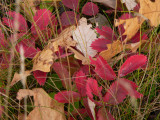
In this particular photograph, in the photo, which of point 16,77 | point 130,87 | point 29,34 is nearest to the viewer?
point 130,87

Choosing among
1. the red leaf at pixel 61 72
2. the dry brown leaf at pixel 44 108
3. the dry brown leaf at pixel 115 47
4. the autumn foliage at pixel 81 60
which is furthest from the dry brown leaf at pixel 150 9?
the dry brown leaf at pixel 44 108

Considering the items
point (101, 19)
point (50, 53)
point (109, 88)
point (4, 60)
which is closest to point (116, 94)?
point (109, 88)

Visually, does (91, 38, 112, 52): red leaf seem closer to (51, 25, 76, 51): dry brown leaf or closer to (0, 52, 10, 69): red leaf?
(51, 25, 76, 51): dry brown leaf

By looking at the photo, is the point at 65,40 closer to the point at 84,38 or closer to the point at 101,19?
the point at 84,38

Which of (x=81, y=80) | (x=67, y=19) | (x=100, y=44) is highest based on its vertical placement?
(x=67, y=19)

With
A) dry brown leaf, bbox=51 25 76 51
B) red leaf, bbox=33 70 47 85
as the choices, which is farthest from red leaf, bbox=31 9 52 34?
red leaf, bbox=33 70 47 85

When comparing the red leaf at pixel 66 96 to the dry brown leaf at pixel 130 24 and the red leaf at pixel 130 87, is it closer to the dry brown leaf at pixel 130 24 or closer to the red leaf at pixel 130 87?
the red leaf at pixel 130 87
